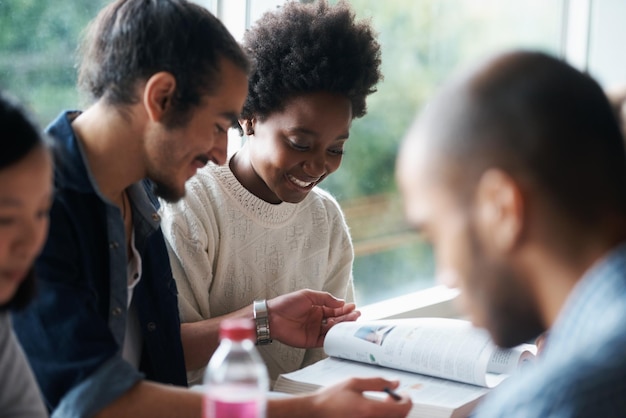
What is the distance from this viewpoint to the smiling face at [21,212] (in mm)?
1021

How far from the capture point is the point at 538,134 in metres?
0.98

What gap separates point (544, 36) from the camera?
3383mm

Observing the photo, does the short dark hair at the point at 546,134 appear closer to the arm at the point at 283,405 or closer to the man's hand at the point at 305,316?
the arm at the point at 283,405

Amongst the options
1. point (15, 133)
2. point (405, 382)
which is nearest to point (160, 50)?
point (15, 133)

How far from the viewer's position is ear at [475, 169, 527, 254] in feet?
3.22

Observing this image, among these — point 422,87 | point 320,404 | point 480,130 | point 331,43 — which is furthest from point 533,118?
point 422,87

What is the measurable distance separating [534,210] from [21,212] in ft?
1.90

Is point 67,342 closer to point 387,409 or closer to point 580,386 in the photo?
point 387,409

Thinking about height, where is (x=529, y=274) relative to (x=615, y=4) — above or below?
below

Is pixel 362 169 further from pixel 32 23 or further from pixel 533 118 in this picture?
pixel 533 118

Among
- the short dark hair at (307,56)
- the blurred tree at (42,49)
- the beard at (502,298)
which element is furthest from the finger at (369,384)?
the blurred tree at (42,49)

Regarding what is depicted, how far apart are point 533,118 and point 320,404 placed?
562mm

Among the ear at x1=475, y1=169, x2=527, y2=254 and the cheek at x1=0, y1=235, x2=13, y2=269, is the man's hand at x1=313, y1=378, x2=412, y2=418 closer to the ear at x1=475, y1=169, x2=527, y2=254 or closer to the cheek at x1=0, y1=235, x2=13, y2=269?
the ear at x1=475, y1=169, x2=527, y2=254

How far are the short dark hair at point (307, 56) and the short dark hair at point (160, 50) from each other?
41cm
